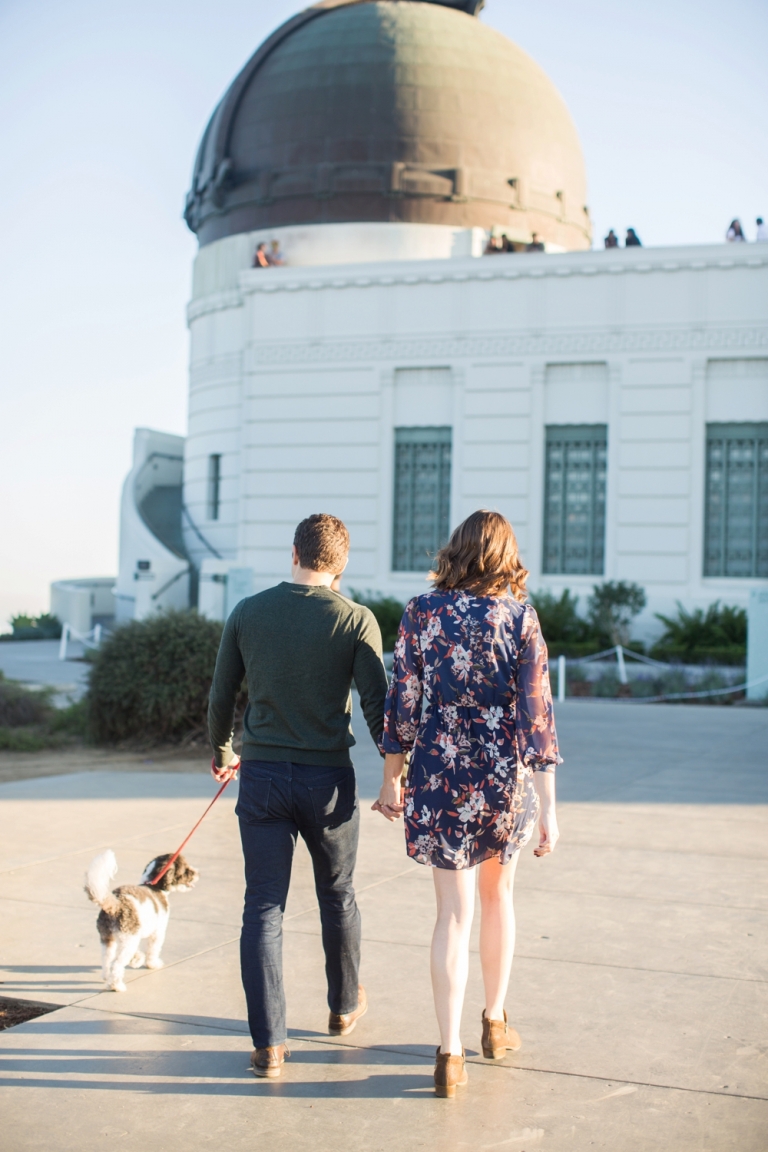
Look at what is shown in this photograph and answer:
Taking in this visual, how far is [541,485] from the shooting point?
80.1ft

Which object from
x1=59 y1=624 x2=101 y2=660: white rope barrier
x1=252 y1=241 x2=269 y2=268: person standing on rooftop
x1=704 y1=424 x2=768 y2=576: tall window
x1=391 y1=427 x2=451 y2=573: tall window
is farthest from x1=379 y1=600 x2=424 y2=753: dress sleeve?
x1=252 y1=241 x2=269 y2=268: person standing on rooftop

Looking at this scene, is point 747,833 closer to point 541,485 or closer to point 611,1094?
point 611,1094

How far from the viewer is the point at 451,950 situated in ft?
12.3

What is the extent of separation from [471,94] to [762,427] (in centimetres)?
1137

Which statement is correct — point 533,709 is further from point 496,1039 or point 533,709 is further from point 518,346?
point 518,346

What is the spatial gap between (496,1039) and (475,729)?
3.57 ft

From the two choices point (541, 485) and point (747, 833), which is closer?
point (747, 833)

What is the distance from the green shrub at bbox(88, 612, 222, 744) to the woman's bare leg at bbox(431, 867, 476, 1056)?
8073 mm

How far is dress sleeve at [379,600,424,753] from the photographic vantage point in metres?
3.85

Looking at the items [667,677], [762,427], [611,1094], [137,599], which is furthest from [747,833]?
[137,599]

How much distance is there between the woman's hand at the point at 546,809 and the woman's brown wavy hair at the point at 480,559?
0.62 m

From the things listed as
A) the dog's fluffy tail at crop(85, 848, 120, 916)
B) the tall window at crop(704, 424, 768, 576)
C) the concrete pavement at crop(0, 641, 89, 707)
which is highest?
the tall window at crop(704, 424, 768, 576)

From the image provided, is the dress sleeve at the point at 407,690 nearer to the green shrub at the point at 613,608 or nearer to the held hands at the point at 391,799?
the held hands at the point at 391,799

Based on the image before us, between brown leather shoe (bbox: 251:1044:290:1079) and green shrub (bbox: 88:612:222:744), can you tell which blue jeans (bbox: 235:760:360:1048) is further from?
green shrub (bbox: 88:612:222:744)
